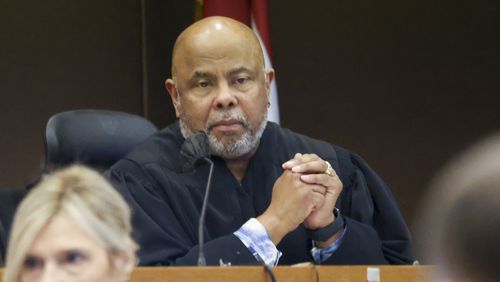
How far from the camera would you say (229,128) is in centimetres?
299

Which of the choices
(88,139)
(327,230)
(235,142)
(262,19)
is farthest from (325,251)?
(262,19)

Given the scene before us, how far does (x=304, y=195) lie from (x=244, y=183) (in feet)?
1.20

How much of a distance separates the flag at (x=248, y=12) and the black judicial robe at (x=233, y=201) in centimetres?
157

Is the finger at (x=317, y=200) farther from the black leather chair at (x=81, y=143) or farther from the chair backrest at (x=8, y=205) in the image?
the chair backrest at (x=8, y=205)

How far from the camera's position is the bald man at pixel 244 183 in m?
2.71

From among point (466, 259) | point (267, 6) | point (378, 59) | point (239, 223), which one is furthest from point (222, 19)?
point (466, 259)

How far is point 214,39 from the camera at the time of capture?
3096mm

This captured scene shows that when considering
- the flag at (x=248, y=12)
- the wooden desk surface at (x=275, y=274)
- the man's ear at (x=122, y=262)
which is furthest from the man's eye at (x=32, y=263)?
the flag at (x=248, y=12)

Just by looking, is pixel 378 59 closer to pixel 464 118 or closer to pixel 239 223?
pixel 464 118

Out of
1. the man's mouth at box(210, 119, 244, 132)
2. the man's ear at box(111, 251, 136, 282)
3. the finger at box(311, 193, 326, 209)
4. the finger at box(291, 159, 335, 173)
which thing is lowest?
the finger at box(311, 193, 326, 209)

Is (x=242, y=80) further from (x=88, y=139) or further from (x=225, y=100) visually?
(x=88, y=139)

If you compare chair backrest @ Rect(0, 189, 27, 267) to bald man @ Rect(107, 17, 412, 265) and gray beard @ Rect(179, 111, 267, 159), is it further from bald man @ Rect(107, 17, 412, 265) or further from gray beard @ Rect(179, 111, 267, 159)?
gray beard @ Rect(179, 111, 267, 159)

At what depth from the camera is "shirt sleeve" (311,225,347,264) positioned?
9.17 feet

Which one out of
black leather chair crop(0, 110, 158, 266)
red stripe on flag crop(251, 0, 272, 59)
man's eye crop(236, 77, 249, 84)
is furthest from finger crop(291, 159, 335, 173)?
red stripe on flag crop(251, 0, 272, 59)
